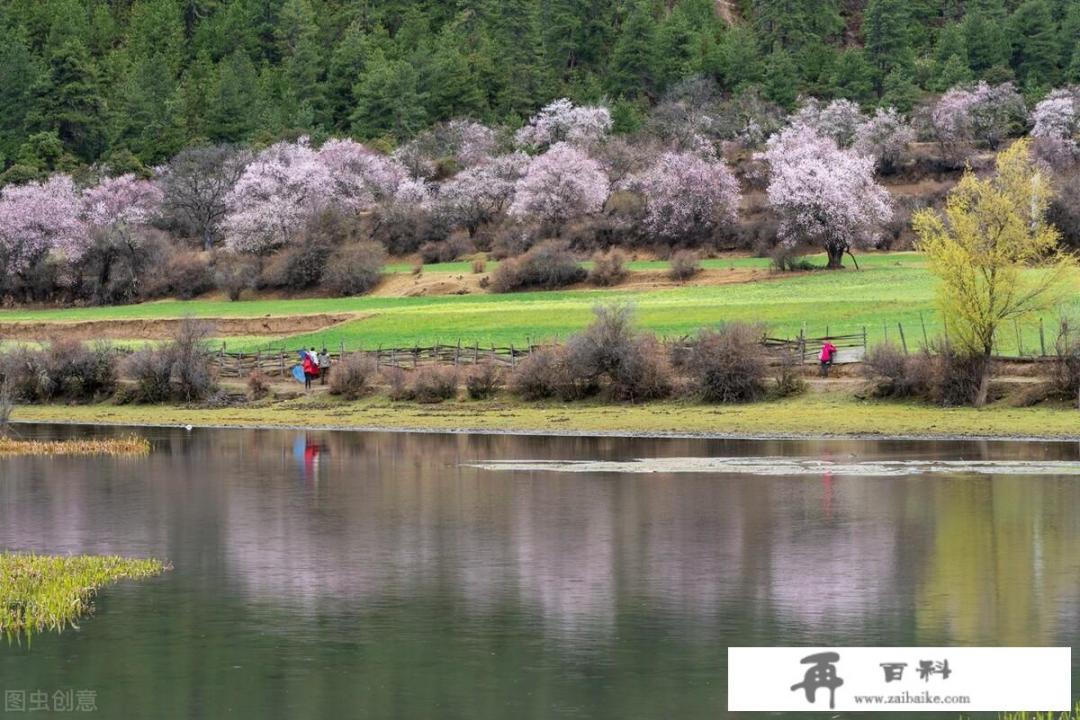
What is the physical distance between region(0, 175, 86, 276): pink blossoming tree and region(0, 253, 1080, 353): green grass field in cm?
1253

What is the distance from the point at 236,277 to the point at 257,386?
35466 mm

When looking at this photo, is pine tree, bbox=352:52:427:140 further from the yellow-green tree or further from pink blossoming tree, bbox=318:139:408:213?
the yellow-green tree

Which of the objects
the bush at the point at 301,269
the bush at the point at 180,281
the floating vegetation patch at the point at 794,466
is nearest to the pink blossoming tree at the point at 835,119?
the bush at the point at 301,269

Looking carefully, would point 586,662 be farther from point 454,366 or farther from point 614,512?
point 454,366

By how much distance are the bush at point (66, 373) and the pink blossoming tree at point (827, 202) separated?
1650 inches

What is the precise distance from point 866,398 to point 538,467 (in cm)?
1822

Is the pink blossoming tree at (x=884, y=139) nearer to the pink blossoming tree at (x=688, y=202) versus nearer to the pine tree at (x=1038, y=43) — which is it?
the pink blossoming tree at (x=688, y=202)

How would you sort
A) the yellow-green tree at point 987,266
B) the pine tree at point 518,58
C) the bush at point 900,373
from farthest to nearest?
1. the pine tree at point 518,58
2. the bush at point 900,373
3. the yellow-green tree at point 987,266

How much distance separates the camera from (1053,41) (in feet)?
474

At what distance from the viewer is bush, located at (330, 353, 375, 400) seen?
227 ft

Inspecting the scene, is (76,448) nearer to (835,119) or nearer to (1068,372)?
(1068,372)

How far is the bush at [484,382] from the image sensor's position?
221 feet

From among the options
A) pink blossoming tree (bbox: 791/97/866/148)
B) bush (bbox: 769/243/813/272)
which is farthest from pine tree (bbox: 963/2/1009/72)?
bush (bbox: 769/243/813/272)

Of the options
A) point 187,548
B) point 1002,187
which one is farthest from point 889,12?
point 187,548
